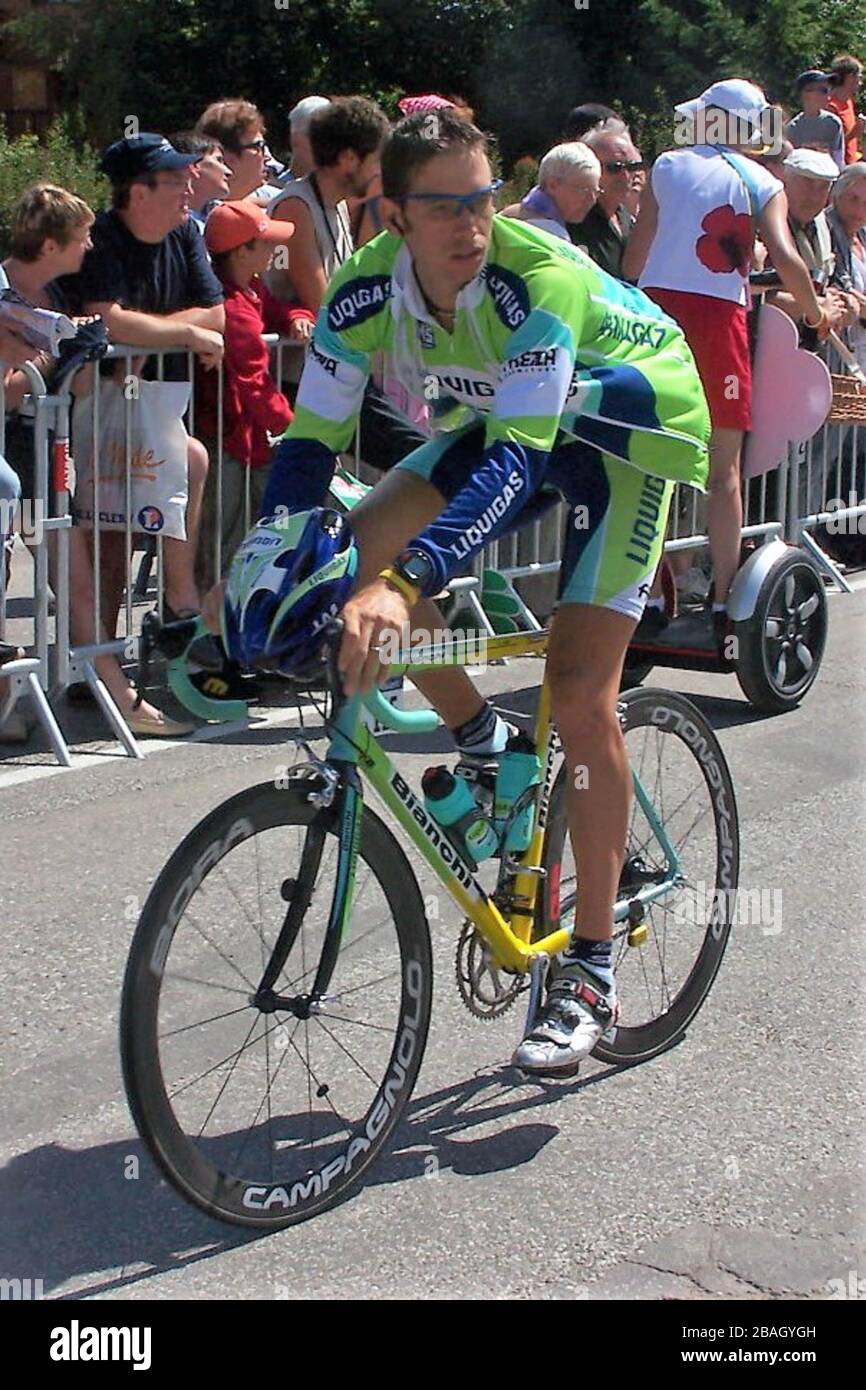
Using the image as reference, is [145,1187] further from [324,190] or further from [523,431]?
[324,190]

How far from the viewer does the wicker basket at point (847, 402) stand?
372 inches

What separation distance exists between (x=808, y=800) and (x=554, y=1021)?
272 centimetres

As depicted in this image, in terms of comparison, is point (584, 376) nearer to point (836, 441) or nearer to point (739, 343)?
point (739, 343)

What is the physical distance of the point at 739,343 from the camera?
8156mm

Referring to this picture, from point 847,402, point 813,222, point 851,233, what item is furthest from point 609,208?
point 851,233

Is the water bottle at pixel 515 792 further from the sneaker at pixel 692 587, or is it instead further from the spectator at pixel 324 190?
the sneaker at pixel 692 587

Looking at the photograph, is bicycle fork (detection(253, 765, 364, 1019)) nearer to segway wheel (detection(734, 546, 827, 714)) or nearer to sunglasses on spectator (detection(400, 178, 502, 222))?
sunglasses on spectator (detection(400, 178, 502, 222))

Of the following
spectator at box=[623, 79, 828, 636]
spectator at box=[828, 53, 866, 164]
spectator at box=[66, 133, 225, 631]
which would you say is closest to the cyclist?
spectator at box=[66, 133, 225, 631]

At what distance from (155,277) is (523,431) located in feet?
13.7

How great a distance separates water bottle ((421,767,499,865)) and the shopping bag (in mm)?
3547

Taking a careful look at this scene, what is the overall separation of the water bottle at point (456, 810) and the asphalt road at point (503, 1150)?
66cm

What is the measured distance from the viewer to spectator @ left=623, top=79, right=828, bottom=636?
319 inches

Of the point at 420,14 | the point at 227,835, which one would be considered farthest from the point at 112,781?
the point at 420,14
